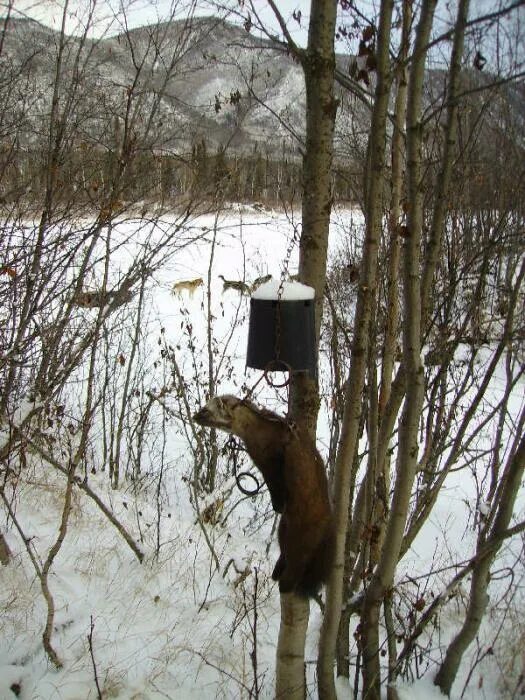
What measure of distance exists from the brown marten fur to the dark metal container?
0.58ft

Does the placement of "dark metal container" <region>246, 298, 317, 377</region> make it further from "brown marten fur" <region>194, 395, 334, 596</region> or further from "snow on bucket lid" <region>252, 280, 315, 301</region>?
"brown marten fur" <region>194, 395, 334, 596</region>

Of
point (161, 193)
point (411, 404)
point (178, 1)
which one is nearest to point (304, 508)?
point (411, 404)

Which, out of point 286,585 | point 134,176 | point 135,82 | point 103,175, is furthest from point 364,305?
point 103,175

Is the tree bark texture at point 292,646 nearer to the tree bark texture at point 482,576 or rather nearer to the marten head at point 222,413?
the marten head at point 222,413

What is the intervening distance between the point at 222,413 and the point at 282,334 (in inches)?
13.4

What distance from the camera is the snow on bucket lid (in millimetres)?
1659

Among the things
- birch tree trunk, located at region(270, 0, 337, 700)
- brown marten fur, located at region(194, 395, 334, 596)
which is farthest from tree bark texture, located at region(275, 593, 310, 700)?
brown marten fur, located at region(194, 395, 334, 596)

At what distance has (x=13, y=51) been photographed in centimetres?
350

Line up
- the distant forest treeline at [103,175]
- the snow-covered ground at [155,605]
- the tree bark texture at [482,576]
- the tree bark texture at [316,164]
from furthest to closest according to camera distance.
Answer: the distant forest treeline at [103,175] → the snow-covered ground at [155,605] → the tree bark texture at [482,576] → the tree bark texture at [316,164]

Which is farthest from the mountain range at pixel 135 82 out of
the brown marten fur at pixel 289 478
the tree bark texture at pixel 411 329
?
the brown marten fur at pixel 289 478

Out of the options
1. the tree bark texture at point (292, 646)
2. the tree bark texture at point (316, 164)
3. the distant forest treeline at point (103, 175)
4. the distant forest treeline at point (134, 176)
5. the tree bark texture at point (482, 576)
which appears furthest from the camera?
the distant forest treeline at point (103, 175)

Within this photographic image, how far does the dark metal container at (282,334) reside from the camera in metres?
1.65

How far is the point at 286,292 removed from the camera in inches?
65.5

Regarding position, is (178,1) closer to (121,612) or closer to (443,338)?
(443,338)
